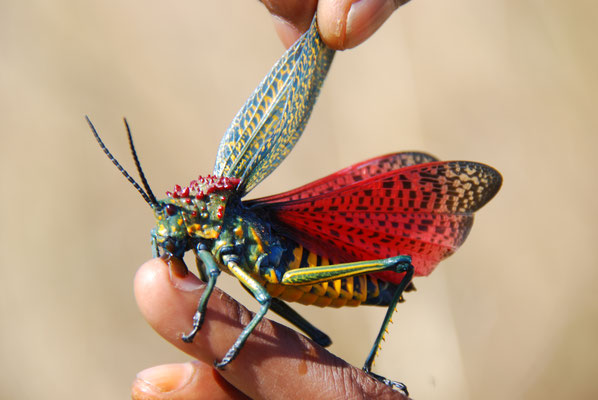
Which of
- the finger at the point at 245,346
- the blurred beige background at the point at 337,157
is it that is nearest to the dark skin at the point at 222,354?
the finger at the point at 245,346

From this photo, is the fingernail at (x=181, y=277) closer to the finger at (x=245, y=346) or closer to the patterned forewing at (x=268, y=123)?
the finger at (x=245, y=346)

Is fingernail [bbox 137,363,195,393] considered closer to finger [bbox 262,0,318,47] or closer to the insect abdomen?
the insect abdomen

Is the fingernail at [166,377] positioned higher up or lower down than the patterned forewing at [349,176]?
lower down

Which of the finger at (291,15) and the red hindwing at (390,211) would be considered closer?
the red hindwing at (390,211)

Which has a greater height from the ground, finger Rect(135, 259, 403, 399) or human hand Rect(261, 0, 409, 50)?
human hand Rect(261, 0, 409, 50)

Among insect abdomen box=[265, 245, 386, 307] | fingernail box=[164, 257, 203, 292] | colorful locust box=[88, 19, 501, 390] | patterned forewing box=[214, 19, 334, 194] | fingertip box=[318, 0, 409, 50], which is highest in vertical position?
fingertip box=[318, 0, 409, 50]

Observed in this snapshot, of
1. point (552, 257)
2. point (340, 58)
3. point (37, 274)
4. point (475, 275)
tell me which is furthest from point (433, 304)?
point (37, 274)

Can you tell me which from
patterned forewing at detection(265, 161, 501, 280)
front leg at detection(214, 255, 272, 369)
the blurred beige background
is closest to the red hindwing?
patterned forewing at detection(265, 161, 501, 280)
